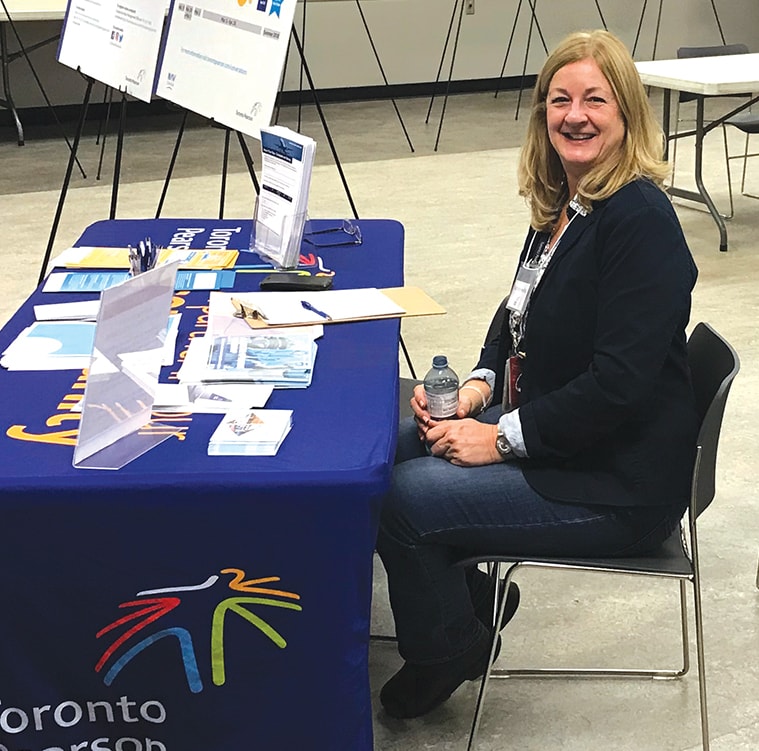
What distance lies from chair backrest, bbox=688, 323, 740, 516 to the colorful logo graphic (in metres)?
0.64

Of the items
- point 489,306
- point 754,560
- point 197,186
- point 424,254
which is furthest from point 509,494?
point 197,186

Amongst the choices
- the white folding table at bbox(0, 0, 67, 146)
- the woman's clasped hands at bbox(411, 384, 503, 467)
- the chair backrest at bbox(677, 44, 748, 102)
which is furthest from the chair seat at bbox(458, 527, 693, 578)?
the white folding table at bbox(0, 0, 67, 146)

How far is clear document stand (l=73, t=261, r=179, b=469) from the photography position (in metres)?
1.48

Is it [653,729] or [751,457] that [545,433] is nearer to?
[653,729]

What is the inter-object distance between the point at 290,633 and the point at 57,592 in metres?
0.33

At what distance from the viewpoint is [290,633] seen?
1.57 m

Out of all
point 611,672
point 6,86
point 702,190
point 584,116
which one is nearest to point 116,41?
point 584,116

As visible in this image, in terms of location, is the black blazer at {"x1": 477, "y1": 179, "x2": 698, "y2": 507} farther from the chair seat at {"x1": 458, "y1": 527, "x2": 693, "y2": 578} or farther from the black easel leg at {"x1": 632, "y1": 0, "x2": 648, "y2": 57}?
the black easel leg at {"x1": 632, "y1": 0, "x2": 648, "y2": 57}

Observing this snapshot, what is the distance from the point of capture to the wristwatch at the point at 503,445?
71.4 inches

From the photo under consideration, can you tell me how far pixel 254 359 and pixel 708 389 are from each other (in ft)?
2.44

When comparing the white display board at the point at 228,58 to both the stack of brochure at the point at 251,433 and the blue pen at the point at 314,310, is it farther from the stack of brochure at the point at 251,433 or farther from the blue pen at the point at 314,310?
the stack of brochure at the point at 251,433

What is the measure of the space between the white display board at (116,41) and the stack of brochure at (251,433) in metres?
1.84

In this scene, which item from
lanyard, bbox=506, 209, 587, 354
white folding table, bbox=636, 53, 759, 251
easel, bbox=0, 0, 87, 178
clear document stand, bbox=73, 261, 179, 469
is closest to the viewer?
clear document stand, bbox=73, 261, 179, 469

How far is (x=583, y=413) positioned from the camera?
1735mm
